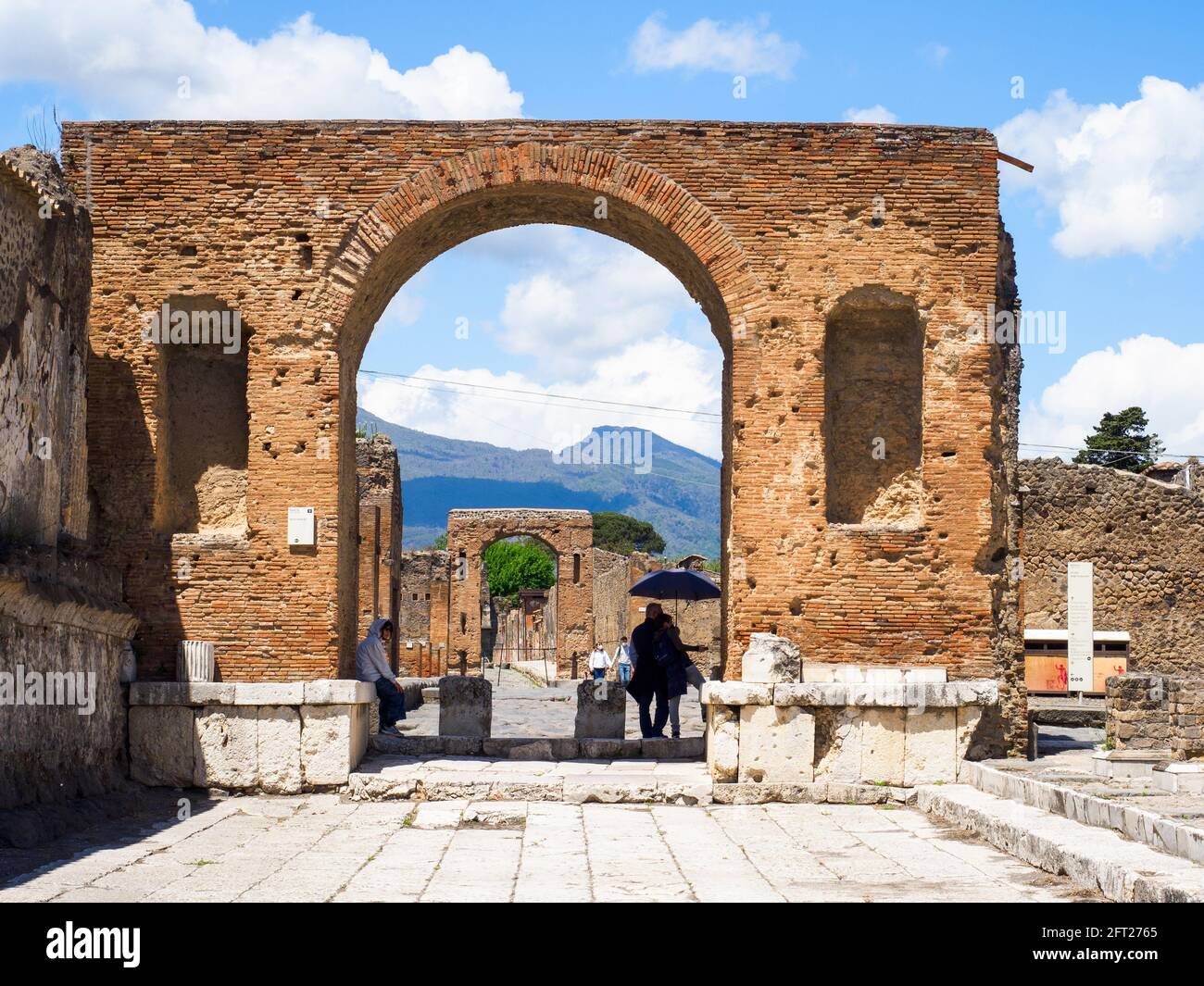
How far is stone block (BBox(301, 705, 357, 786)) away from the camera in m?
11.2

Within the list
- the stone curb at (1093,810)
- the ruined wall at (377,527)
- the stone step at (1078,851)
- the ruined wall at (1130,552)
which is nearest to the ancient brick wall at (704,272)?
the stone curb at (1093,810)

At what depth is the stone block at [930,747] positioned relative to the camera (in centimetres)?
1106

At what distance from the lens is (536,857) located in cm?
848

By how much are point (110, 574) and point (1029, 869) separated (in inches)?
278

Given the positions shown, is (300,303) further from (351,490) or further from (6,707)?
(6,707)

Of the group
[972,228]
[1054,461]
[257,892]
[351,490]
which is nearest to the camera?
[257,892]

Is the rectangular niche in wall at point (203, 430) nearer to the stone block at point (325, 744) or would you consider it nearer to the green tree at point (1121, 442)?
the stone block at point (325, 744)

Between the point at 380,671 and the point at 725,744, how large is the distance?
331cm

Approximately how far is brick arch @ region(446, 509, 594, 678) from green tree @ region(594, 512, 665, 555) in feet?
181

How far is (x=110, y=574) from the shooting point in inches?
439

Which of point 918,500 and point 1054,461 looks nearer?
point 918,500

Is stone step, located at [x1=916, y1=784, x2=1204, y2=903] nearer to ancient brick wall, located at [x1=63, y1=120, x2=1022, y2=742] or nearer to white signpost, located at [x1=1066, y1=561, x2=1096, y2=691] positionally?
ancient brick wall, located at [x1=63, y1=120, x2=1022, y2=742]

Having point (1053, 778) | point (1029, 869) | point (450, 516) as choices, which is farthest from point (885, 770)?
point (450, 516)

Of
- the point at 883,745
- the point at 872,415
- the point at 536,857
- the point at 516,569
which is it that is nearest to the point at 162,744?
the point at 536,857
